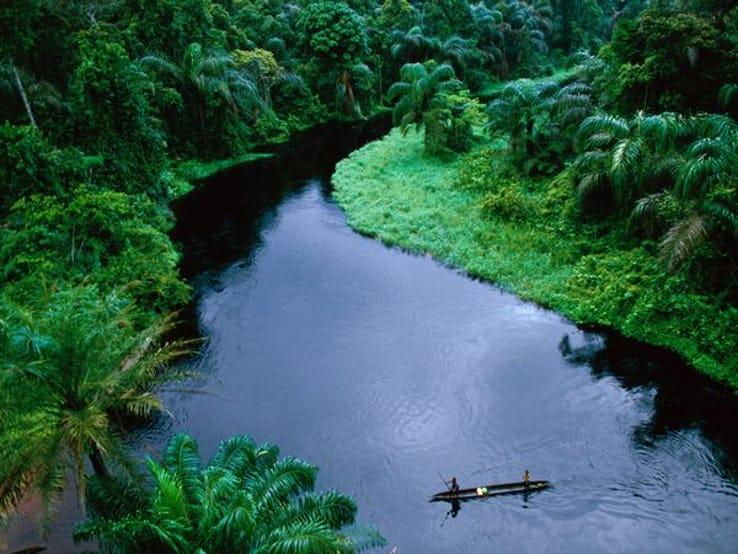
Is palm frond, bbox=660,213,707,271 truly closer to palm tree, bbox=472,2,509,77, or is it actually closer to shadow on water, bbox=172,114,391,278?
shadow on water, bbox=172,114,391,278

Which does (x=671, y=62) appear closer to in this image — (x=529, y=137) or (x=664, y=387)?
(x=529, y=137)

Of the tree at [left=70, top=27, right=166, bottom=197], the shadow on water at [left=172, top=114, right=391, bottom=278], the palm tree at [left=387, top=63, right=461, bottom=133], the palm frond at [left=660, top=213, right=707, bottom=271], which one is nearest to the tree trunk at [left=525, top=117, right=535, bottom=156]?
the palm tree at [left=387, top=63, right=461, bottom=133]

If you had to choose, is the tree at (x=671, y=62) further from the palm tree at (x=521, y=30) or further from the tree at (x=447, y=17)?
the palm tree at (x=521, y=30)

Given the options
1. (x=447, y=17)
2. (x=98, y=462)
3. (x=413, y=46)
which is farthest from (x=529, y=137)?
(x=447, y=17)

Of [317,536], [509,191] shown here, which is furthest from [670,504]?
[509,191]

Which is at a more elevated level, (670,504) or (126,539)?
(126,539)

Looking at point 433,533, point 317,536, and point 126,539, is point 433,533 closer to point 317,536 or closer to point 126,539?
point 317,536
